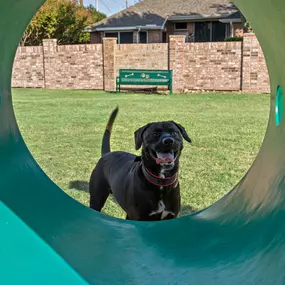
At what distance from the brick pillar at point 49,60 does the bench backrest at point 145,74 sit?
3988 millimetres

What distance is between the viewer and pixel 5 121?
10.3ft

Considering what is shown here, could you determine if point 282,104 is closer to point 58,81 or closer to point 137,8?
point 58,81

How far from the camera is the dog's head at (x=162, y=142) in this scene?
3.96m

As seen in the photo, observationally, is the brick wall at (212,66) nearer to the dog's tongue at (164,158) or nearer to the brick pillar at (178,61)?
the brick pillar at (178,61)

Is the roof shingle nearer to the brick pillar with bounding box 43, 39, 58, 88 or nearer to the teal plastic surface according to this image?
the brick pillar with bounding box 43, 39, 58, 88

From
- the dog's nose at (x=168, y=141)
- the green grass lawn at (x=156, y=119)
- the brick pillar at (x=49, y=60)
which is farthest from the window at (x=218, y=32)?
the dog's nose at (x=168, y=141)

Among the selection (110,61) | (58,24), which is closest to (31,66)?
(110,61)

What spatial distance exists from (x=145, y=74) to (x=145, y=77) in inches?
5.1

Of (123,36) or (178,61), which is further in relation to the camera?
(123,36)

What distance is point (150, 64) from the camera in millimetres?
21781

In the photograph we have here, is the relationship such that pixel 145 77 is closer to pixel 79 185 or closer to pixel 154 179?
pixel 79 185

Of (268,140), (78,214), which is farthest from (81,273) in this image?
(268,140)

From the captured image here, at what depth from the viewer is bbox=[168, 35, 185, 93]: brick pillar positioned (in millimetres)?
20938

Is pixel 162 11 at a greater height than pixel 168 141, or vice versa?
pixel 162 11
